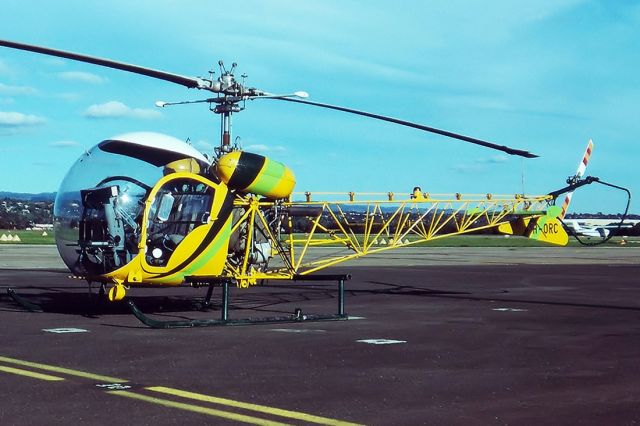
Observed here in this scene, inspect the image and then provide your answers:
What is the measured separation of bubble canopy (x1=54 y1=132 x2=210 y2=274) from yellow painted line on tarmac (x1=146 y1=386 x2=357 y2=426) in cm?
619

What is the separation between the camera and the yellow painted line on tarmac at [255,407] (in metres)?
7.62

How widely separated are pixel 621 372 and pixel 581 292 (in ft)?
47.6

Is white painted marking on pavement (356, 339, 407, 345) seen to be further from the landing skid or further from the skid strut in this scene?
the landing skid

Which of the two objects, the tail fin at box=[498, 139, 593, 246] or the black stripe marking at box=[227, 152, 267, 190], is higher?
the black stripe marking at box=[227, 152, 267, 190]

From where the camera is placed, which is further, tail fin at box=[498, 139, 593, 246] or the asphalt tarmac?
tail fin at box=[498, 139, 593, 246]

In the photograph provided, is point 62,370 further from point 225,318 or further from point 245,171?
point 245,171

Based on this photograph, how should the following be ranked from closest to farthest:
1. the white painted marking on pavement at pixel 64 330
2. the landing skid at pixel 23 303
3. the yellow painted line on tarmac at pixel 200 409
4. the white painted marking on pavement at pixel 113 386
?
the yellow painted line on tarmac at pixel 200 409, the white painted marking on pavement at pixel 113 386, the white painted marking on pavement at pixel 64 330, the landing skid at pixel 23 303

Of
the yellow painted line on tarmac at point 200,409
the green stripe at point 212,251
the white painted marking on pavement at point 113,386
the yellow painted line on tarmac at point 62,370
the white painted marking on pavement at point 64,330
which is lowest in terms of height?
the white painted marking on pavement at point 64,330

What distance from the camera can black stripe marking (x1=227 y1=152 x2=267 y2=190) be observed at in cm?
1584

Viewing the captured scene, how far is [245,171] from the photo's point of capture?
52.2ft

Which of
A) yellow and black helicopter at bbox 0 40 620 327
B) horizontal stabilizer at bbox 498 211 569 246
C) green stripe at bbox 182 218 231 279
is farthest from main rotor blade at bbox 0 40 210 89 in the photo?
horizontal stabilizer at bbox 498 211 569 246

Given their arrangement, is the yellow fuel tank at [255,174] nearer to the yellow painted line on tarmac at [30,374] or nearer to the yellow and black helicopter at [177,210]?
the yellow and black helicopter at [177,210]

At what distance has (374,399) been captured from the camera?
28.7 feet

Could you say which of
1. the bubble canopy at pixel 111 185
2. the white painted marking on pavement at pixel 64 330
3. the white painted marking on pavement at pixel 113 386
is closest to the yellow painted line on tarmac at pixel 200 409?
the white painted marking on pavement at pixel 113 386
